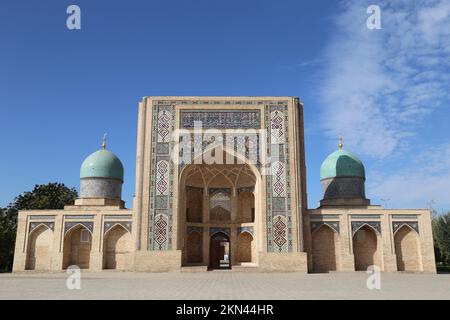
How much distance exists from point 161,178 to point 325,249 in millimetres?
8539

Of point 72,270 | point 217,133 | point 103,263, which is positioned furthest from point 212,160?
point 72,270

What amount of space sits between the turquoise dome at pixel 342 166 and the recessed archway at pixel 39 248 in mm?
15485

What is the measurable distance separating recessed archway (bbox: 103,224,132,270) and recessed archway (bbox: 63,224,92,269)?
3.49ft

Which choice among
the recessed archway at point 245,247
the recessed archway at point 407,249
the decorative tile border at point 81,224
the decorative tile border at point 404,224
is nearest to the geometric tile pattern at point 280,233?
the recessed archway at point 245,247

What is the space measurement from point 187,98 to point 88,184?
26.4 feet

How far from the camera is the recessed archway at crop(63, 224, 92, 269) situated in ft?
66.1

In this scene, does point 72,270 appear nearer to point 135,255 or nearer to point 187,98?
point 135,255

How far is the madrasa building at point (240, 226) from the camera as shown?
59.4ft

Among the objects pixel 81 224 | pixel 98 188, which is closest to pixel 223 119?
pixel 98 188

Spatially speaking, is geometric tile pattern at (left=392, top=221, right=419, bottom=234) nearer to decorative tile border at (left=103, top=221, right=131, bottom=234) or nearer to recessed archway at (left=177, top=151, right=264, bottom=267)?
recessed archway at (left=177, top=151, right=264, bottom=267)

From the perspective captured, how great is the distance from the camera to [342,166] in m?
23.3

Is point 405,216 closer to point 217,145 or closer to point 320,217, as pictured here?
point 320,217

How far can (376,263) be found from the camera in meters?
19.4
